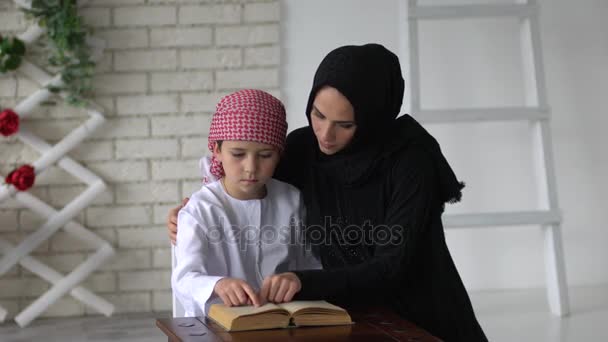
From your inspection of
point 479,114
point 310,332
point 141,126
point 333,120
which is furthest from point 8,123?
point 310,332

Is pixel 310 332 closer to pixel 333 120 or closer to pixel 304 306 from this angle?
pixel 304 306

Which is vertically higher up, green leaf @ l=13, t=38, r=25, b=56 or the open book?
green leaf @ l=13, t=38, r=25, b=56

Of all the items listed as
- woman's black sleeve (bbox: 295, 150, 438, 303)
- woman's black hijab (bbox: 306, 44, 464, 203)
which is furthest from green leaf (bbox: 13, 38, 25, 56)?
woman's black sleeve (bbox: 295, 150, 438, 303)

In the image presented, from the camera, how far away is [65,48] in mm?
3160

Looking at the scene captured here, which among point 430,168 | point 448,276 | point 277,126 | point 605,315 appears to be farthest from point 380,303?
point 605,315

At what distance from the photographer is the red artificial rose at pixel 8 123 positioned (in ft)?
10.3

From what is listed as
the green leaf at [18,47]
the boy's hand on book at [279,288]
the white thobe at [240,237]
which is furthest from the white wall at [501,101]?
the boy's hand on book at [279,288]

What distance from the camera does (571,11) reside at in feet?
11.5

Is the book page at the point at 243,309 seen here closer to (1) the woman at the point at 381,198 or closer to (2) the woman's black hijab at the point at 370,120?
(1) the woman at the point at 381,198

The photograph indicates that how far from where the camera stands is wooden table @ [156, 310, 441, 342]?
3.52ft

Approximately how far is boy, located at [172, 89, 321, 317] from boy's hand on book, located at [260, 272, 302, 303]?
167 mm

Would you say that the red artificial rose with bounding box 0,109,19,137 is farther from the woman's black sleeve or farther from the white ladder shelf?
the woman's black sleeve

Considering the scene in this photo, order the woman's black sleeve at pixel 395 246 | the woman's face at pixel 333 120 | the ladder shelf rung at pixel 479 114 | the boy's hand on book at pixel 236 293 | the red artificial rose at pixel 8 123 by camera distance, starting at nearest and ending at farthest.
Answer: the boy's hand on book at pixel 236 293
the woman's black sleeve at pixel 395 246
the woman's face at pixel 333 120
the ladder shelf rung at pixel 479 114
the red artificial rose at pixel 8 123

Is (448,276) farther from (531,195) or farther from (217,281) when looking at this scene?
(531,195)
